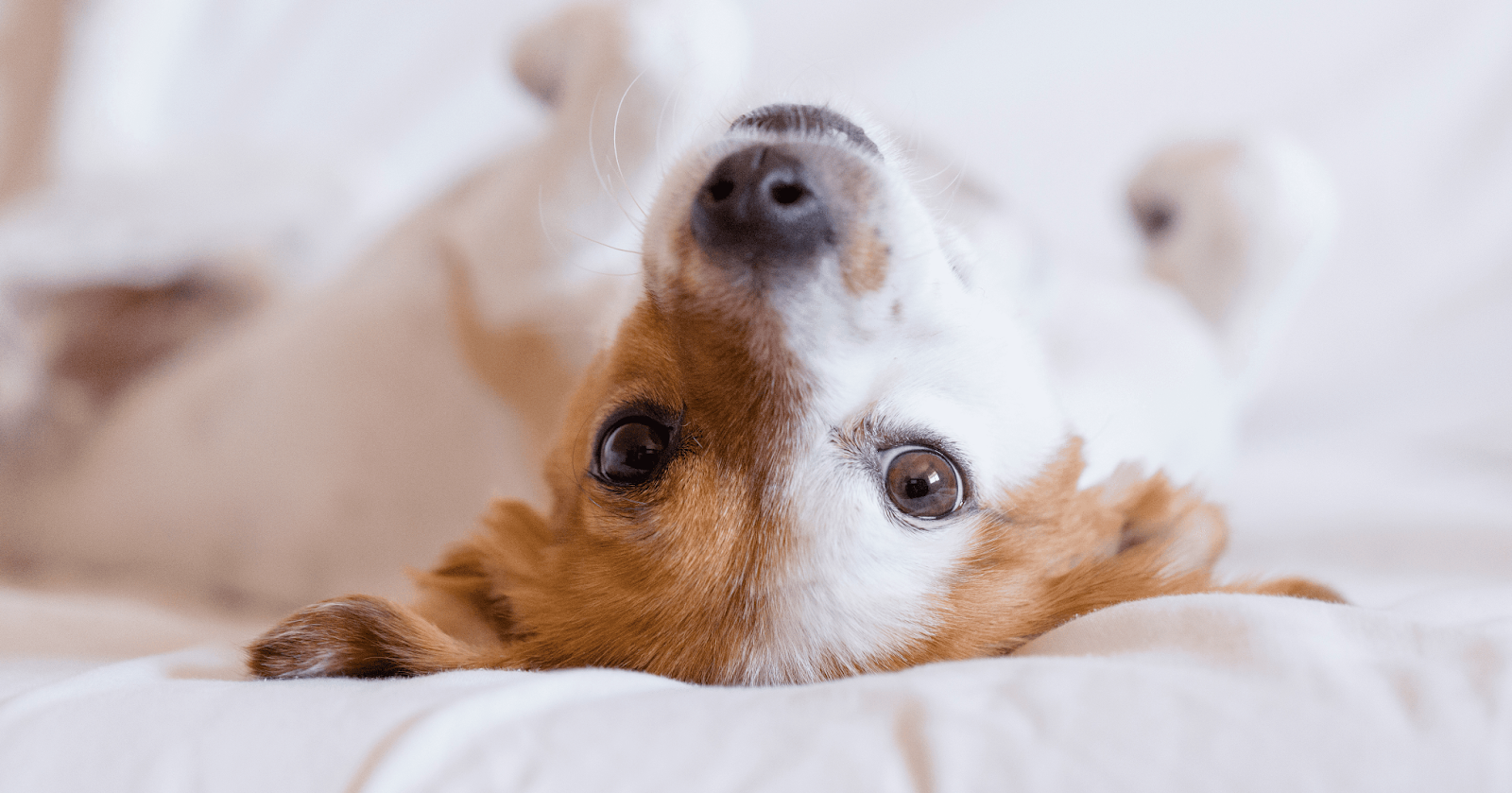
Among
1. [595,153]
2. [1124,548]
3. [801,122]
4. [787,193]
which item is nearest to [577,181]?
[595,153]

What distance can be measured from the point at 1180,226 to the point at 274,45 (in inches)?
108

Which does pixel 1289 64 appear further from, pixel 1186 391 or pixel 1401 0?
pixel 1186 391

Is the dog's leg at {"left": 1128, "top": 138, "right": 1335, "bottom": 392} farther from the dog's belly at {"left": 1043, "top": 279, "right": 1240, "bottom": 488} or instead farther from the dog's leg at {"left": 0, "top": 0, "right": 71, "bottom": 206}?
the dog's leg at {"left": 0, "top": 0, "right": 71, "bottom": 206}

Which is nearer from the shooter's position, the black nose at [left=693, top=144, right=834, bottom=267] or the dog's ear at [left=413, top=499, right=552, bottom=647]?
the black nose at [left=693, top=144, right=834, bottom=267]

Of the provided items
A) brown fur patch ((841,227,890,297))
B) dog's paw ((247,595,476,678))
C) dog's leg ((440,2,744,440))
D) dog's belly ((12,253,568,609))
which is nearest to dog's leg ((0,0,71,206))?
dog's belly ((12,253,568,609))

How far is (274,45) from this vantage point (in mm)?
3139

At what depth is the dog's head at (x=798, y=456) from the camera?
1.21 metres

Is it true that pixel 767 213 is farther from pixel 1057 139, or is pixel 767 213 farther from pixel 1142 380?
pixel 1057 139

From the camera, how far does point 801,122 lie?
1.35 m

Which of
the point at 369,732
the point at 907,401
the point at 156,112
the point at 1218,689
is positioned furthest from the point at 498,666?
the point at 156,112

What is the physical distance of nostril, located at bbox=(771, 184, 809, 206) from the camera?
122cm

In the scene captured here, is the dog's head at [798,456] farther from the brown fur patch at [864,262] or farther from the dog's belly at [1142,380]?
the dog's belly at [1142,380]

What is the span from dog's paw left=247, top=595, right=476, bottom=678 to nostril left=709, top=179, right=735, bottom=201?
635 millimetres

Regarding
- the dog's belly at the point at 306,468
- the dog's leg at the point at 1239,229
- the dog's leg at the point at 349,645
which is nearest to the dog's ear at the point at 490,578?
the dog's leg at the point at 349,645
